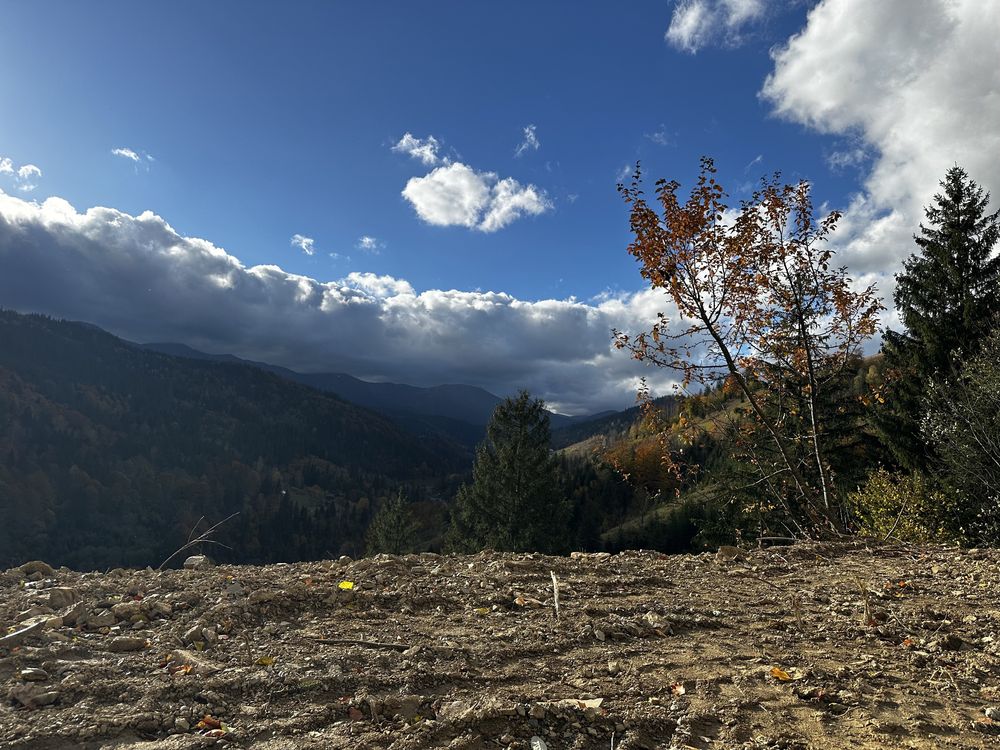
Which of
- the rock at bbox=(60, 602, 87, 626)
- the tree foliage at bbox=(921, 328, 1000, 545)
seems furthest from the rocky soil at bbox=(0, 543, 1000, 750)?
the tree foliage at bbox=(921, 328, 1000, 545)

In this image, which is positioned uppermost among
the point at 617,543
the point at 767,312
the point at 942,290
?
the point at 942,290

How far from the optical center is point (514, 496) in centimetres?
2902

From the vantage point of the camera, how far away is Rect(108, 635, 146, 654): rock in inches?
154

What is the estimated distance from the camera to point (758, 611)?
16.7 ft

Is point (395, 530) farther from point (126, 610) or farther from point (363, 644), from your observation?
point (363, 644)

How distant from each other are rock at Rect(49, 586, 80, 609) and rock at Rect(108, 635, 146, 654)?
120cm

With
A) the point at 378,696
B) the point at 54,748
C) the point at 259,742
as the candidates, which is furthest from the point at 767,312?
the point at 54,748

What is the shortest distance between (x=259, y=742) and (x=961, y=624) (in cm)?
546

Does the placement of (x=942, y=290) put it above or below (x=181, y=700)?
above

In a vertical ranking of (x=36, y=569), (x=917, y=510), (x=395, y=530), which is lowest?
(x=395, y=530)

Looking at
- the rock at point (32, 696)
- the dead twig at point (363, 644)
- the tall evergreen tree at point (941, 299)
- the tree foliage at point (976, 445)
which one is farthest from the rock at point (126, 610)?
the tall evergreen tree at point (941, 299)

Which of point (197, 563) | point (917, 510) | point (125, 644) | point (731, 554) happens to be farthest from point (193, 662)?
point (917, 510)

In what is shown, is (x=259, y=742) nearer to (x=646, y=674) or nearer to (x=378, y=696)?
(x=378, y=696)

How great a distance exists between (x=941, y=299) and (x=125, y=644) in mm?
26495
